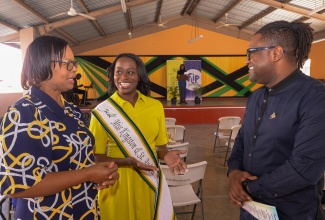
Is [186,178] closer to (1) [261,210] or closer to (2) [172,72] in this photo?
(1) [261,210]

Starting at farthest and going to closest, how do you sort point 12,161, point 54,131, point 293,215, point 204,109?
point 204,109 → point 293,215 → point 54,131 → point 12,161

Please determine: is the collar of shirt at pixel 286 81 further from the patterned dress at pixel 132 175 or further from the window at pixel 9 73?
the window at pixel 9 73

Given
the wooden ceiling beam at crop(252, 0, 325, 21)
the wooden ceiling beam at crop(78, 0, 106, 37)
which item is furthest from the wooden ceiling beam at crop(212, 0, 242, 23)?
the wooden ceiling beam at crop(78, 0, 106, 37)

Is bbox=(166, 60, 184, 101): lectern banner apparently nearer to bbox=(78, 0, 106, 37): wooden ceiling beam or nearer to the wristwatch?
bbox=(78, 0, 106, 37): wooden ceiling beam

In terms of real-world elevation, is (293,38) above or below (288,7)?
below

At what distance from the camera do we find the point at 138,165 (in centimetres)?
161

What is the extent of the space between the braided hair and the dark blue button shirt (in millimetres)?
85

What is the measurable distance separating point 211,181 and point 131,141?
2803mm

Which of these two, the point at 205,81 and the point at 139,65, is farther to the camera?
the point at 205,81

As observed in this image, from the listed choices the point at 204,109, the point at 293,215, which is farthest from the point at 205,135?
the point at 293,215

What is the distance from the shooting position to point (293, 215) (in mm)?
1216

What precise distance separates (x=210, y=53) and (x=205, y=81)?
1414 millimetres

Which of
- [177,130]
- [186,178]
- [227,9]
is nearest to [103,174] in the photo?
[186,178]

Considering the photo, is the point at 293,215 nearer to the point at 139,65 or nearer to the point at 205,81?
the point at 139,65
